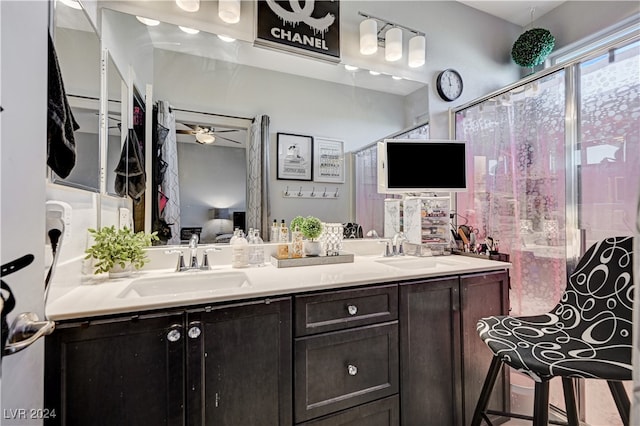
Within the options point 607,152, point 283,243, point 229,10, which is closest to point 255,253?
point 283,243

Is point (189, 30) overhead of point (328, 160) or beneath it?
overhead

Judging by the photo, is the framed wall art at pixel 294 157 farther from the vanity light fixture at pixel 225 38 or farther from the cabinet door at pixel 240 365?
the cabinet door at pixel 240 365

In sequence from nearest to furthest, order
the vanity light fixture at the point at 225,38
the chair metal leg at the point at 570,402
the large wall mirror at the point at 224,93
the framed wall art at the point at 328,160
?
1. the chair metal leg at the point at 570,402
2. the large wall mirror at the point at 224,93
3. the vanity light fixture at the point at 225,38
4. the framed wall art at the point at 328,160

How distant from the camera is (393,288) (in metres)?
1.32

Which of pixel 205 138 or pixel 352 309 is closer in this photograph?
pixel 352 309

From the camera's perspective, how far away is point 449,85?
2324mm

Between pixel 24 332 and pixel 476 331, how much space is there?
5.75 ft

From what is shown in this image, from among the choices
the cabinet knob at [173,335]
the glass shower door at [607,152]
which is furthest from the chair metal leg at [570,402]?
the cabinet knob at [173,335]

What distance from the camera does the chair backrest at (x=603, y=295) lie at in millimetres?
1127

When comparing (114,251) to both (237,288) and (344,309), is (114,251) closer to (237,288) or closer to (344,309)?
(237,288)

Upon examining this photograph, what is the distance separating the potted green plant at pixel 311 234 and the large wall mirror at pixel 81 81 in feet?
3.30

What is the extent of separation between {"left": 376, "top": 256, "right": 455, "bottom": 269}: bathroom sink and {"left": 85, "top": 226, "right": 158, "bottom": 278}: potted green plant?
1.32 m

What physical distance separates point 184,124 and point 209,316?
113cm

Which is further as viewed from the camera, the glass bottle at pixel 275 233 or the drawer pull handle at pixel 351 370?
the glass bottle at pixel 275 233
